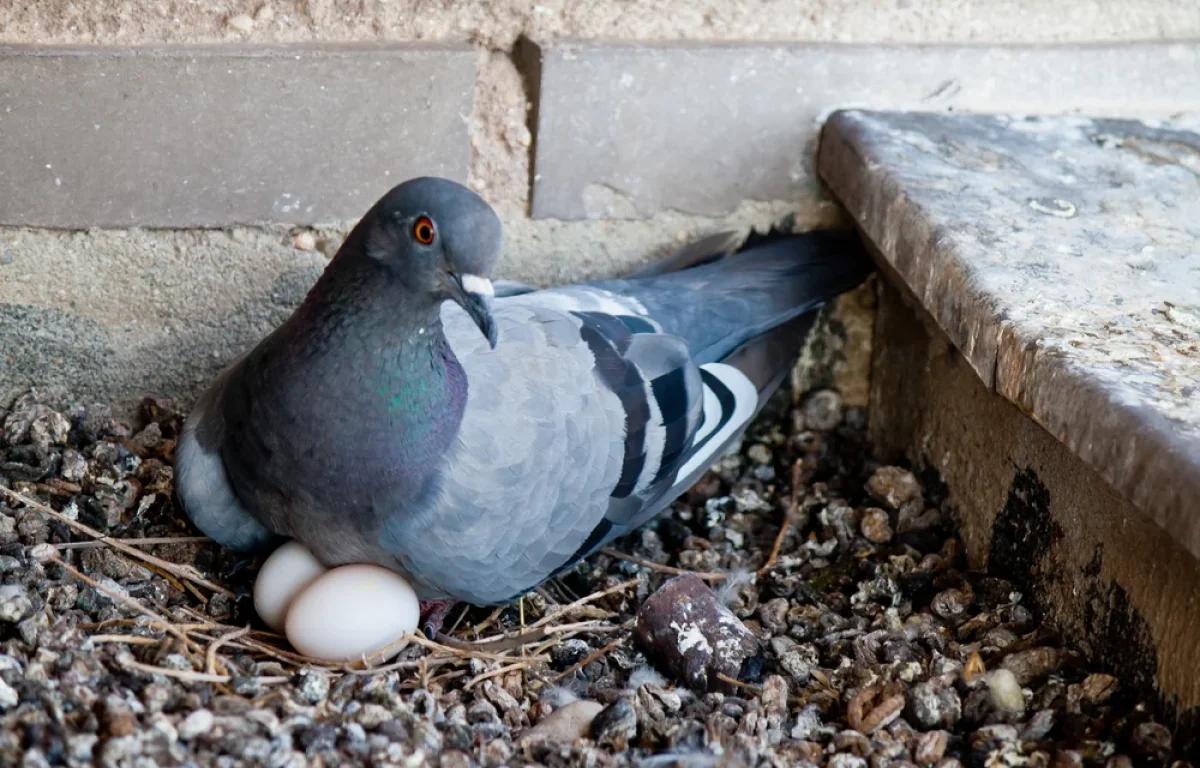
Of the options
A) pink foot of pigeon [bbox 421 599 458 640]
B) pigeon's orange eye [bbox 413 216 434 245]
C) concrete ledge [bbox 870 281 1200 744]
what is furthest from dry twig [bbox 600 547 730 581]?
pigeon's orange eye [bbox 413 216 434 245]

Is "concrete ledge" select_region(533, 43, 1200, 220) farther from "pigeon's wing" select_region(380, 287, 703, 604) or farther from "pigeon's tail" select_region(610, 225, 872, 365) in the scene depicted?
"pigeon's wing" select_region(380, 287, 703, 604)

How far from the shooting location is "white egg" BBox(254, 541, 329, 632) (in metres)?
2.19

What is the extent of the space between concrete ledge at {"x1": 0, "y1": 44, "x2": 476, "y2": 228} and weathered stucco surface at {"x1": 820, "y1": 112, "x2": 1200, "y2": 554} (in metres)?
0.90

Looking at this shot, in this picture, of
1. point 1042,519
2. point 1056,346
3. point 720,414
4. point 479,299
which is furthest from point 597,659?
point 1056,346

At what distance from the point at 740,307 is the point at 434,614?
0.87 m

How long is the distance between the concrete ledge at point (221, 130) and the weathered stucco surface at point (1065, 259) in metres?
0.90

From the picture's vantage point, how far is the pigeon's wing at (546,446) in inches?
85.7

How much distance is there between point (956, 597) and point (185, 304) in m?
1.60

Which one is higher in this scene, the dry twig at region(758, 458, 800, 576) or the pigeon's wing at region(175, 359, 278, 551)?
the pigeon's wing at region(175, 359, 278, 551)

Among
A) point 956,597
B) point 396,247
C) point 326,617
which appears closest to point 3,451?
point 326,617

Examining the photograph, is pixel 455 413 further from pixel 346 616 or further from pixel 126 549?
pixel 126 549

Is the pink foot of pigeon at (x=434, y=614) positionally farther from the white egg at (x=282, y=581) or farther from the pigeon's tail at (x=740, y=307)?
the pigeon's tail at (x=740, y=307)

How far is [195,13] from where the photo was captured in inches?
97.0

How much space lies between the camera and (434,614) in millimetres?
2348
